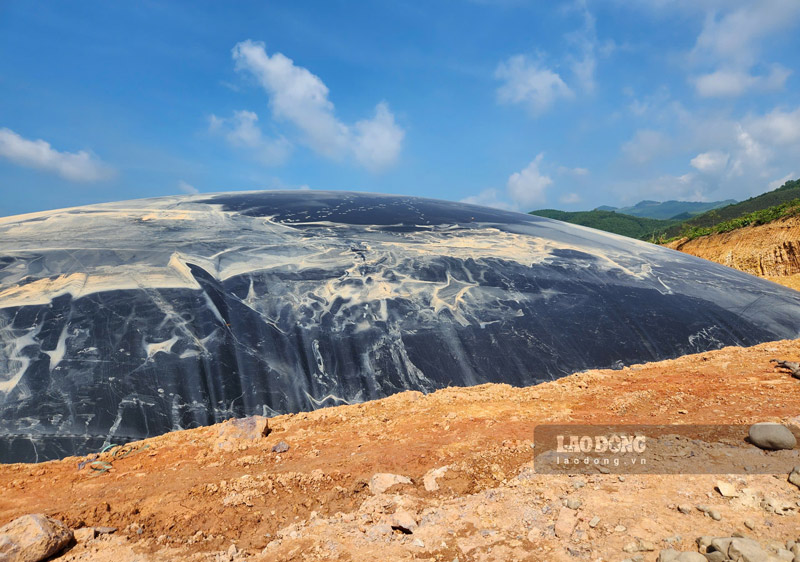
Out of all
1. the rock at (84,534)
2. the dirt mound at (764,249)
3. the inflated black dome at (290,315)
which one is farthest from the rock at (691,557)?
the dirt mound at (764,249)

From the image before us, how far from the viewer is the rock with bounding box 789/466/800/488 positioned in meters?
3.12

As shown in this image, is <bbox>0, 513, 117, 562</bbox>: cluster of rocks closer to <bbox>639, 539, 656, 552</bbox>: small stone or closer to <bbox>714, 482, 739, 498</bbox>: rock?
<bbox>639, 539, 656, 552</bbox>: small stone

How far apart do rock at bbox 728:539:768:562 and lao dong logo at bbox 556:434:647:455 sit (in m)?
1.63

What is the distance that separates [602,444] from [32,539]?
5.12m

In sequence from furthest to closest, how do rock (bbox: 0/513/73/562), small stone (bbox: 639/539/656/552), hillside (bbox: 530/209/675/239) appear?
hillside (bbox: 530/209/675/239), rock (bbox: 0/513/73/562), small stone (bbox: 639/539/656/552)

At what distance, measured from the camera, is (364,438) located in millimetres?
4797

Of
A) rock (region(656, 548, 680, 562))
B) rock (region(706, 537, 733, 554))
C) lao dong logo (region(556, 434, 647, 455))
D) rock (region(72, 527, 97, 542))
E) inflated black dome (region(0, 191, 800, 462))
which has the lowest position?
lao dong logo (region(556, 434, 647, 455))

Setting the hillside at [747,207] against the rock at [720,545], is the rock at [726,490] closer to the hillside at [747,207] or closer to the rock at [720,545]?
the rock at [720,545]

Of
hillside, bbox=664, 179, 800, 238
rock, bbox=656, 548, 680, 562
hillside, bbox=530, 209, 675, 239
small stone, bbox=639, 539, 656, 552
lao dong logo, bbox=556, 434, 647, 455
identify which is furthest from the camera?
hillside, bbox=530, 209, 675, 239

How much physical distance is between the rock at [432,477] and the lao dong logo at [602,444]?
129 cm

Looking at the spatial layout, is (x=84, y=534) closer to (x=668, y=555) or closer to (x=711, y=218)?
(x=668, y=555)

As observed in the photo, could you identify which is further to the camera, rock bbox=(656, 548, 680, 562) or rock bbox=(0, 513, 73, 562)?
rock bbox=(0, 513, 73, 562)

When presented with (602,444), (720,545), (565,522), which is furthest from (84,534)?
(602,444)

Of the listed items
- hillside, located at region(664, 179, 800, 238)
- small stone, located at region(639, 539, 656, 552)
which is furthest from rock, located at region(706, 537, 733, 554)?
hillside, located at region(664, 179, 800, 238)
